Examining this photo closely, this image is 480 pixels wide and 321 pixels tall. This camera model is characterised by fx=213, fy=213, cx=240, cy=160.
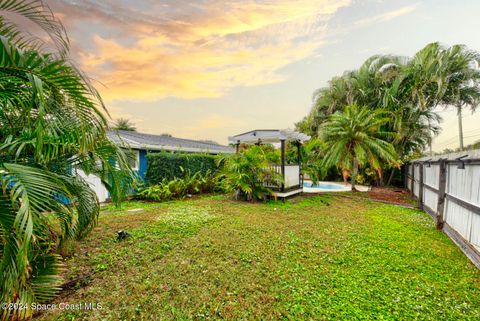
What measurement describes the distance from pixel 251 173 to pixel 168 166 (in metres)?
3.97

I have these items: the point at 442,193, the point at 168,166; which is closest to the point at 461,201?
the point at 442,193

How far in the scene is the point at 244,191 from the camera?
28.2 feet

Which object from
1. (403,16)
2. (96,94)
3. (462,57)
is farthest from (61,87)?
(462,57)

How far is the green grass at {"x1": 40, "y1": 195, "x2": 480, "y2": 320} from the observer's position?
2393mm

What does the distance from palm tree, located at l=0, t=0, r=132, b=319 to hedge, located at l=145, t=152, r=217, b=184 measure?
6436 millimetres

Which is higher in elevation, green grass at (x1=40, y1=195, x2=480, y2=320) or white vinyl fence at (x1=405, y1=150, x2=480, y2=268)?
white vinyl fence at (x1=405, y1=150, x2=480, y2=268)

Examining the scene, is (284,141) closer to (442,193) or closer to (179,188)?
(179,188)

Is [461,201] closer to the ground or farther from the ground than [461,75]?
closer to the ground

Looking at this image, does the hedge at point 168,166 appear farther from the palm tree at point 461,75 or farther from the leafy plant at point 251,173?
the palm tree at point 461,75

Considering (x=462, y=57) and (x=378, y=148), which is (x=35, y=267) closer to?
(x=378, y=148)

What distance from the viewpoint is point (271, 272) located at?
10.5 feet

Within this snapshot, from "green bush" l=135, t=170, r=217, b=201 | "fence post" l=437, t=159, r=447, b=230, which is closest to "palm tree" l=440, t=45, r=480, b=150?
"fence post" l=437, t=159, r=447, b=230

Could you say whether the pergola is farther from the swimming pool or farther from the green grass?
the green grass

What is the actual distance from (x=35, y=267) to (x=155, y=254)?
163cm
